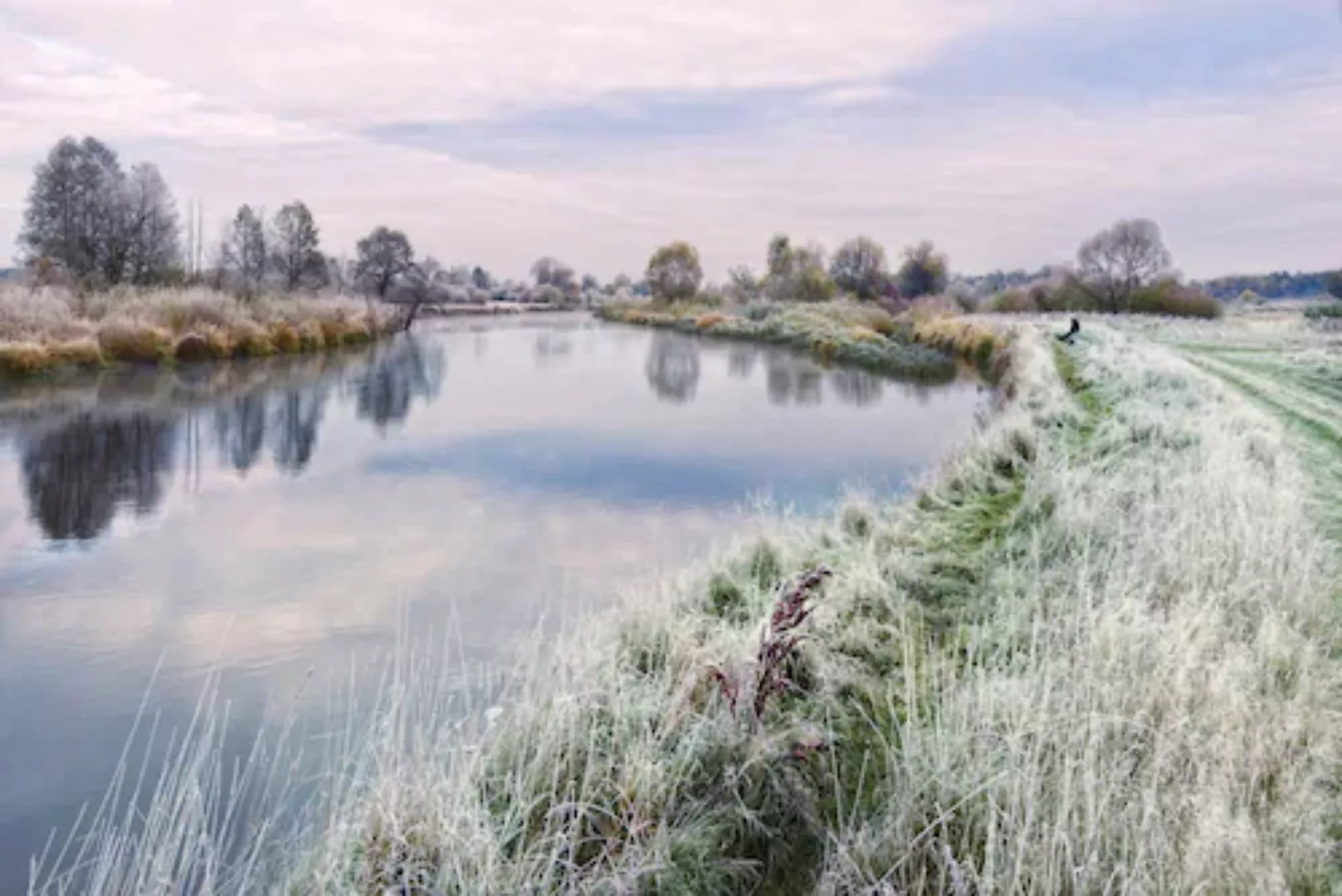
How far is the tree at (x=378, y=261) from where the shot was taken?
43344 millimetres

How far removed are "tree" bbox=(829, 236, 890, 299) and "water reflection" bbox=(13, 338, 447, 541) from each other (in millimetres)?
43648

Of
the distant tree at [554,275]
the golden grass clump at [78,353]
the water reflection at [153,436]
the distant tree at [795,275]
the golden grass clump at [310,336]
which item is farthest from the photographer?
the distant tree at [554,275]

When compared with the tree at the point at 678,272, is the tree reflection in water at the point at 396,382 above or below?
below

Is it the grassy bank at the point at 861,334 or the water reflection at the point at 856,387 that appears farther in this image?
the grassy bank at the point at 861,334

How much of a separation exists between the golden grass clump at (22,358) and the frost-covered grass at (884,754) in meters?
13.9

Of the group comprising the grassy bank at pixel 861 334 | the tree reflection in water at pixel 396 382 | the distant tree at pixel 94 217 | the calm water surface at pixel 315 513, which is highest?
the distant tree at pixel 94 217

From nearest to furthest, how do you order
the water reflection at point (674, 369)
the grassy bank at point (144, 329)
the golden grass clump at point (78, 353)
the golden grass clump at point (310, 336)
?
1. the golden grass clump at point (78, 353)
2. the grassy bank at point (144, 329)
3. the water reflection at point (674, 369)
4. the golden grass clump at point (310, 336)

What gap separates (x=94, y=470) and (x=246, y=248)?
90.0ft

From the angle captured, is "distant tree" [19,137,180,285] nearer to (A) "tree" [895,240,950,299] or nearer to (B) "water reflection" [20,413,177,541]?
(B) "water reflection" [20,413,177,541]

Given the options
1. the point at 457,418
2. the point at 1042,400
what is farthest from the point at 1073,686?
the point at 457,418

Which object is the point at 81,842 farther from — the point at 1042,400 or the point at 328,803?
the point at 1042,400

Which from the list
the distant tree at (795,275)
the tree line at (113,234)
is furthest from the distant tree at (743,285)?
the tree line at (113,234)

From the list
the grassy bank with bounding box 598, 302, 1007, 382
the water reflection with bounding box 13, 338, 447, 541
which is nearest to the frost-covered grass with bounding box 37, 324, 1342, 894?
the water reflection with bounding box 13, 338, 447, 541

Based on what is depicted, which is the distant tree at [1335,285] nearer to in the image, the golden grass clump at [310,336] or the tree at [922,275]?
the tree at [922,275]
